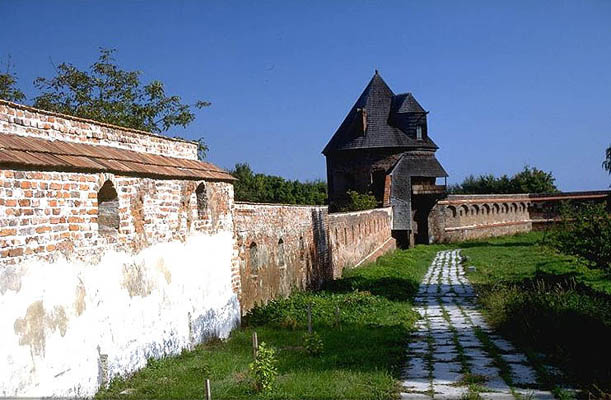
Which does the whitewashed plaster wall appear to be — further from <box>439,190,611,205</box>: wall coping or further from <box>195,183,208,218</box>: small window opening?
<box>439,190,611,205</box>: wall coping

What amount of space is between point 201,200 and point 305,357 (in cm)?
316

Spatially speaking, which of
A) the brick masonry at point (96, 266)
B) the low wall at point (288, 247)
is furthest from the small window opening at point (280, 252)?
the brick masonry at point (96, 266)

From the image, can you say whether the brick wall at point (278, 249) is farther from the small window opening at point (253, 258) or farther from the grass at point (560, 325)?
the grass at point (560, 325)

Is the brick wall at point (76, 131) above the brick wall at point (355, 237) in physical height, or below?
Answer: above

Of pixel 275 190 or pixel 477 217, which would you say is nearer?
pixel 477 217

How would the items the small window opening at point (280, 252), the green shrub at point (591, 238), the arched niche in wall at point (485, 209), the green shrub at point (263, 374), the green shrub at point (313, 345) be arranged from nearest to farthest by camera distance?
the green shrub at point (263, 374)
the green shrub at point (313, 345)
the small window opening at point (280, 252)
the green shrub at point (591, 238)
the arched niche in wall at point (485, 209)

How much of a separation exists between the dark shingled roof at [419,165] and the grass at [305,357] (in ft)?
71.0

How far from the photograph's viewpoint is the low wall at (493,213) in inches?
1545

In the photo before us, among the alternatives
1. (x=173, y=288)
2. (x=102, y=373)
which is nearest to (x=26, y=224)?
(x=102, y=373)

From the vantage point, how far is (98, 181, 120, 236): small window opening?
299 inches

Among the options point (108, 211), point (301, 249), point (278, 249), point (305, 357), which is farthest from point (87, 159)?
point (301, 249)

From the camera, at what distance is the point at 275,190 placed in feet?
180

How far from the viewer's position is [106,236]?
737 cm

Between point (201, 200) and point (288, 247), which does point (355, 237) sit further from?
point (201, 200)
